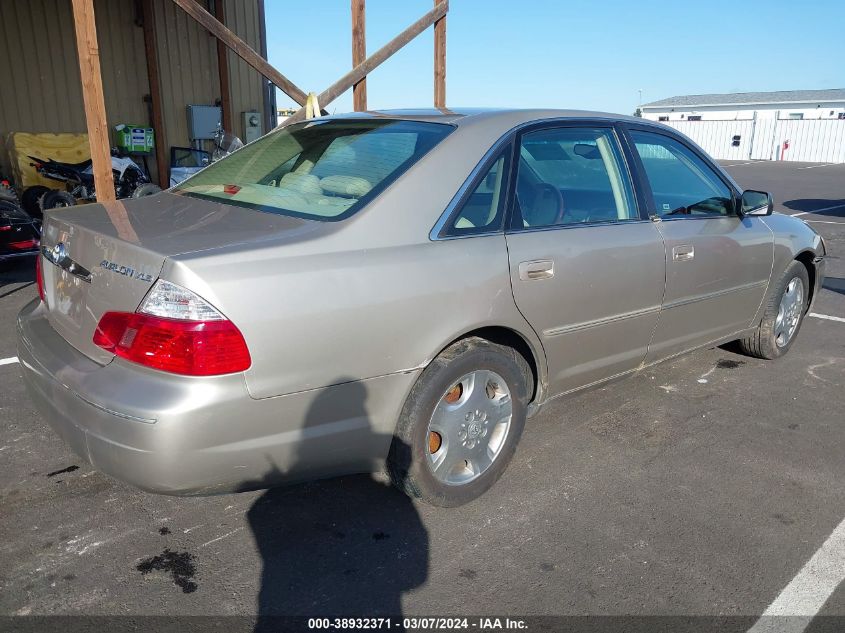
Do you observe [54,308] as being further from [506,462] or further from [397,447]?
[506,462]

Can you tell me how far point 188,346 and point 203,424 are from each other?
242 millimetres

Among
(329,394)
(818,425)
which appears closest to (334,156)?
(329,394)

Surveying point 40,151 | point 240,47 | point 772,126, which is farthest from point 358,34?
point 772,126

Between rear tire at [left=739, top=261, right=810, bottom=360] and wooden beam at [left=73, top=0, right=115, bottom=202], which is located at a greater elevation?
wooden beam at [left=73, top=0, right=115, bottom=202]

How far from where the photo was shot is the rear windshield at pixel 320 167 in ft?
8.79

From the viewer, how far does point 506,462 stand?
304 centimetres

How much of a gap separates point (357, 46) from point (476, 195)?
6.63 meters

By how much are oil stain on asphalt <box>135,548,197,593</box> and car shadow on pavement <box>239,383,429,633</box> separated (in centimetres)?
24

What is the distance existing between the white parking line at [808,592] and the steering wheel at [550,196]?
167 cm

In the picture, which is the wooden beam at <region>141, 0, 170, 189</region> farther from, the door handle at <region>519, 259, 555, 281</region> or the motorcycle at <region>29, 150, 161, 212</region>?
the door handle at <region>519, 259, 555, 281</region>

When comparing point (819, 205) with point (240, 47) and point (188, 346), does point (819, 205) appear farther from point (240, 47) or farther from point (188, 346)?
point (188, 346)

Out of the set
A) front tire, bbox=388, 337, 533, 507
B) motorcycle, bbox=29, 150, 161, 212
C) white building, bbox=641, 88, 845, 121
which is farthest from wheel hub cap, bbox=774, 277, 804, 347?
white building, bbox=641, 88, 845, 121

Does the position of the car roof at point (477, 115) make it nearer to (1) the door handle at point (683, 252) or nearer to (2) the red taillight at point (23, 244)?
(1) the door handle at point (683, 252)

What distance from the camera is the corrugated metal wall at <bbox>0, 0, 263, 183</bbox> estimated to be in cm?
1019
